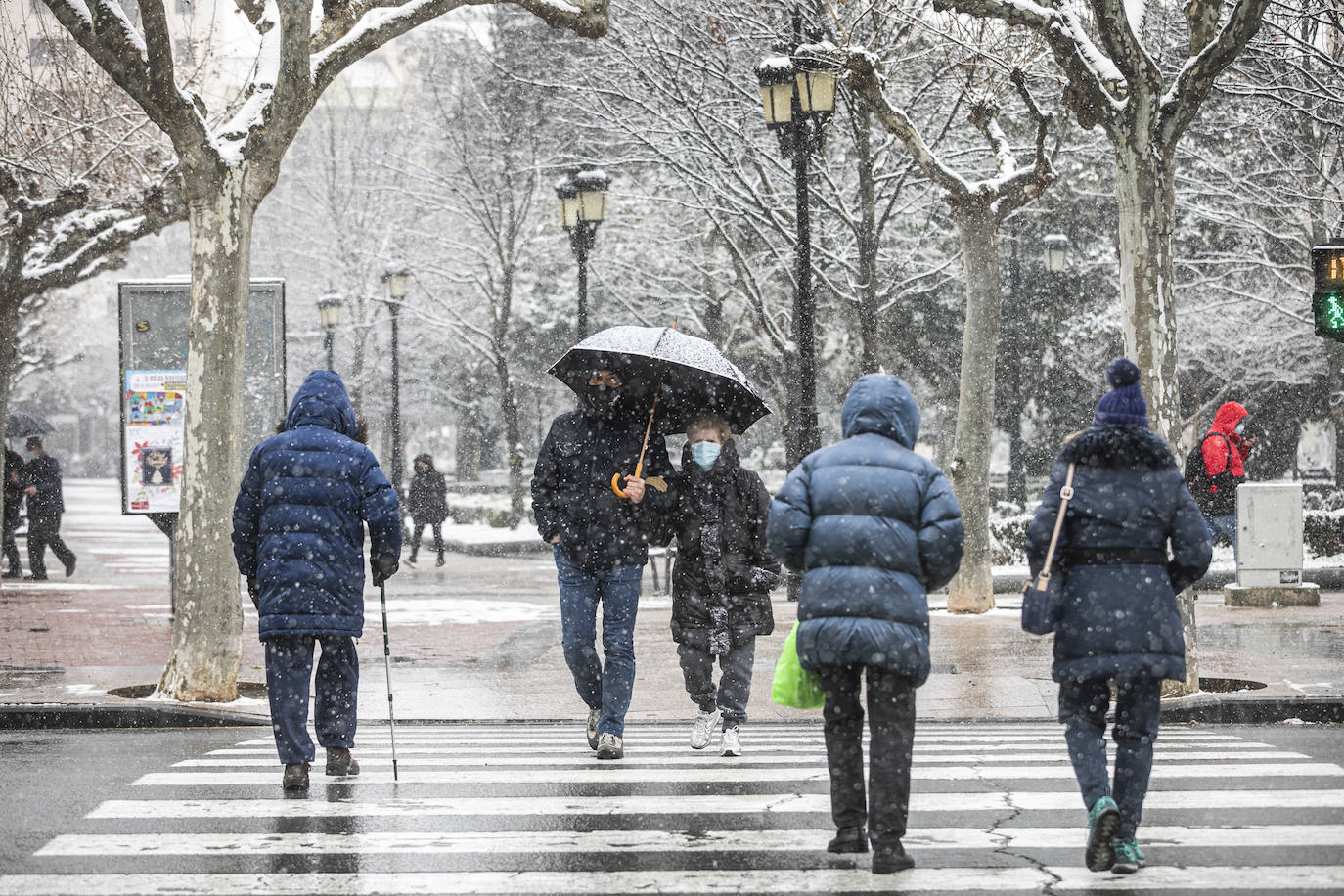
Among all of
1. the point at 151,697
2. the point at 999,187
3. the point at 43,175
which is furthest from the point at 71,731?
the point at 43,175

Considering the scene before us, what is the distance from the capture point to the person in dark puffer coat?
5875mm

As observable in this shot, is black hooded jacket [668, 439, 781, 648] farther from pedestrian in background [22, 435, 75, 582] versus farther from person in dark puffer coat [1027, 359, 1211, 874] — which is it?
pedestrian in background [22, 435, 75, 582]

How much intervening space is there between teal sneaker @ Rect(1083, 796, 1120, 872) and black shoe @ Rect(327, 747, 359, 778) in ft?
12.0

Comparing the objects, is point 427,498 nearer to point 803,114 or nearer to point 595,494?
point 803,114

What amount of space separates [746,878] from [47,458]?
20.5 meters

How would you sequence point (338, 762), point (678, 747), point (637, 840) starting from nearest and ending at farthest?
point (637, 840)
point (338, 762)
point (678, 747)

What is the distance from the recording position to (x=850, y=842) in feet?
20.0

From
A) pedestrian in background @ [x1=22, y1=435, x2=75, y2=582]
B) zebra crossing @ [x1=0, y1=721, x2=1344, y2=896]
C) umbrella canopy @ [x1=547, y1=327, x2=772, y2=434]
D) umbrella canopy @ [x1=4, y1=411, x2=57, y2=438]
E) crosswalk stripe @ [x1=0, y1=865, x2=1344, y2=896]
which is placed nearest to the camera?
crosswalk stripe @ [x1=0, y1=865, x2=1344, y2=896]

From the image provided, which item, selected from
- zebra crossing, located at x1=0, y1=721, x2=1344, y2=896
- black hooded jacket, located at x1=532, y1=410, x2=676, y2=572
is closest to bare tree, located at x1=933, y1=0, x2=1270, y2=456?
zebra crossing, located at x1=0, y1=721, x2=1344, y2=896

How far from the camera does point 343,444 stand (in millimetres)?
7746

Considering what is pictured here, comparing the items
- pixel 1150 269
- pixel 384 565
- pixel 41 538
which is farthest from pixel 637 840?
pixel 41 538

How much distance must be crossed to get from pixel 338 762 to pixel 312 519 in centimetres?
119

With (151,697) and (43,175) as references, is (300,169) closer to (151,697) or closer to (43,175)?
(43,175)

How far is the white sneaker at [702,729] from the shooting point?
8.82 metres
